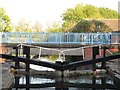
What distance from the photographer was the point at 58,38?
19484 mm

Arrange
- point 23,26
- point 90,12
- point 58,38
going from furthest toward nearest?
point 90,12
point 23,26
point 58,38

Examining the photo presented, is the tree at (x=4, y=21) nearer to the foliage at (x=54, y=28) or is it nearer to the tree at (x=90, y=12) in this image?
the foliage at (x=54, y=28)

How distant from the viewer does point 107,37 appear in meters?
19.3

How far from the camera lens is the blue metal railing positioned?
62.5ft

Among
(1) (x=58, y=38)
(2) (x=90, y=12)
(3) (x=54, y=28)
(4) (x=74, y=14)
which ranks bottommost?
(1) (x=58, y=38)

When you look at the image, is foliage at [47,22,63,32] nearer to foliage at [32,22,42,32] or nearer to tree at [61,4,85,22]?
foliage at [32,22,42,32]

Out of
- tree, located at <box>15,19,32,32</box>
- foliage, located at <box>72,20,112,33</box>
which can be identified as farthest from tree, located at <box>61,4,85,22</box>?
foliage, located at <box>72,20,112,33</box>

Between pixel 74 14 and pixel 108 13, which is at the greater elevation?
pixel 108 13

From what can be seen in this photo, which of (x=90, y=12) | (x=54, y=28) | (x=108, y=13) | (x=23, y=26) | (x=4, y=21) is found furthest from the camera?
(x=108, y=13)

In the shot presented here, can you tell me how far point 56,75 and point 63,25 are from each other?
31.4m

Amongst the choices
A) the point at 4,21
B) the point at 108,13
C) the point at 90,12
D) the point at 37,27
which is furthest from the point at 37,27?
the point at 108,13

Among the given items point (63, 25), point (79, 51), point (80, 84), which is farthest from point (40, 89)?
point (63, 25)

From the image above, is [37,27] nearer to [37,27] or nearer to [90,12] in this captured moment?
[37,27]

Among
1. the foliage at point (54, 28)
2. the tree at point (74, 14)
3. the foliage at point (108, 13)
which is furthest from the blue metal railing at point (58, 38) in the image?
the foliage at point (108, 13)
